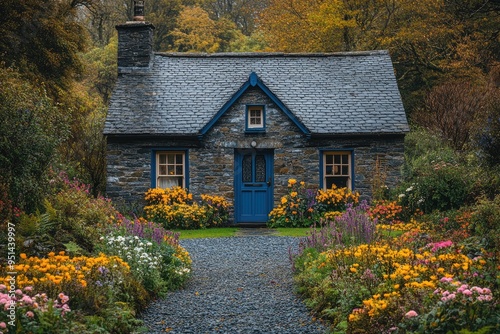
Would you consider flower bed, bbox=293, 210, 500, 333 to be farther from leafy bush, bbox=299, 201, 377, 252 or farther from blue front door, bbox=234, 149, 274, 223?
blue front door, bbox=234, 149, 274, 223

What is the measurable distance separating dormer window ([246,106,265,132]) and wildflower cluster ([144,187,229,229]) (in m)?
2.33

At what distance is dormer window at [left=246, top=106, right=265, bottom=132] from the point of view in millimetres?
20688

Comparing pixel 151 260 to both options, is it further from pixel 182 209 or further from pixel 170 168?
pixel 170 168

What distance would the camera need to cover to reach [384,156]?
20.8 m

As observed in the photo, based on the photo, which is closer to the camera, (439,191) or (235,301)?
(235,301)

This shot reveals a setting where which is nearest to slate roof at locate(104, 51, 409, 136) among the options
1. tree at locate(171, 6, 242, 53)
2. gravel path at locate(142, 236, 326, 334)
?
gravel path at locate(142, 236, 326, 334)

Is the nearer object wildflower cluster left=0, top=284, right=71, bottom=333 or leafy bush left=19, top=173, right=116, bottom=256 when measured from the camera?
wildflower cluster left=0, top=284, right=71, bottom=333

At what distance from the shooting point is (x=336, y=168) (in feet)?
69.1

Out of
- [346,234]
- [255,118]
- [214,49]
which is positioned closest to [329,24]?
[214,49]

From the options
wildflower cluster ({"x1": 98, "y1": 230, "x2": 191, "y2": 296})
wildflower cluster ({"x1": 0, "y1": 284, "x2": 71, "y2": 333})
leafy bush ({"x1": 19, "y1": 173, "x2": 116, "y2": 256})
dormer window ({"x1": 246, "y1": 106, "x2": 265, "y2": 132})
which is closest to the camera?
wildflower cluster ({"x1": 0, "y1": 284, "x2": 71, "y2": 333})

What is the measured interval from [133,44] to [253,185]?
20.0 ft

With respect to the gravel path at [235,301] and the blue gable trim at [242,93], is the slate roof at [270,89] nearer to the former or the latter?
the blue gable trim at [242,93]

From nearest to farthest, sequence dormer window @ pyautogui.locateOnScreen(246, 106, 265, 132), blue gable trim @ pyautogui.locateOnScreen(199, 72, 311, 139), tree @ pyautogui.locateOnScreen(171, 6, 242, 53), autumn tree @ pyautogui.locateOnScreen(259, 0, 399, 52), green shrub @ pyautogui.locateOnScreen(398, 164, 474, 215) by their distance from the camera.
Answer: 1. green shrub @ pyautogui.locateOnScreen(398, 164, 474, 215)
2. blue gable trim @ pyautogui.locateOnScreen(199, 72, 311, 139)
3. dormer window @ pyautogui.locateOnScreen(246, 106, 265, 132)
4. autumn tree @ pyautogui.locateOnScreen(259, 0, 399, 52)
5. tree @ pyautogui.locateOnScreen(171, 6, 242, 53)

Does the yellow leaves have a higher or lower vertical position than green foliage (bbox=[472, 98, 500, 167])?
lower
